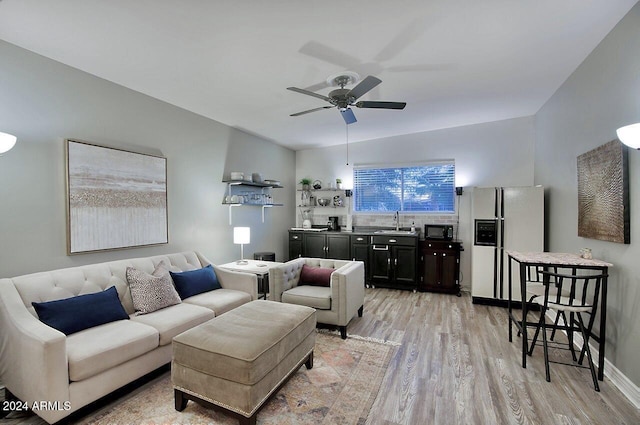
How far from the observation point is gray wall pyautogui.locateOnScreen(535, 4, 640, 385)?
6.91 ft

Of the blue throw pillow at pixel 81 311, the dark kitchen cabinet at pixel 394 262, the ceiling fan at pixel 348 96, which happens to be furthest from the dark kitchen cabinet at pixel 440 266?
the blue throw pillow at pixel 81 311

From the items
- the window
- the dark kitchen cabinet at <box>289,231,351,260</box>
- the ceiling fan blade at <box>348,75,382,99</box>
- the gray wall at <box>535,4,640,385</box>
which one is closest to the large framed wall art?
the ceiling fan blade at <box>348,75,382,99</box>

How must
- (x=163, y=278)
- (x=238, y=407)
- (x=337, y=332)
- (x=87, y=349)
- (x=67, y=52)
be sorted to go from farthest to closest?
(x=337, y=332) < (x=163, y=278) < (x=67, y=52) < (x=87, y=349) < (x=238, y=407)

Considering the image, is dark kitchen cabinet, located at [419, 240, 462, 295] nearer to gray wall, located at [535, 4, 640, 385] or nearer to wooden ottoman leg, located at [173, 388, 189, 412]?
gray wall, located at [535, 4, 640, 385]

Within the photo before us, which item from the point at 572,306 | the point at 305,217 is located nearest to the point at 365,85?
the point at 572,306

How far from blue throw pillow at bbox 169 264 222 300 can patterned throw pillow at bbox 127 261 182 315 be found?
14 centimetres

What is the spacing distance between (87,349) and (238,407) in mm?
1097

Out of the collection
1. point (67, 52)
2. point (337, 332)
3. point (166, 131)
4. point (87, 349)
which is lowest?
point (337, 332)

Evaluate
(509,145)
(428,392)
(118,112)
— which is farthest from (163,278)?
(509,145)

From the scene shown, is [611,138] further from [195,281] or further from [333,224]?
[333,224]

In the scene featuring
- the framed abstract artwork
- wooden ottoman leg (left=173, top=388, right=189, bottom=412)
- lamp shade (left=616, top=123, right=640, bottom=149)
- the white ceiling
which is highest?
the white ceiling

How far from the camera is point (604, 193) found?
245cm

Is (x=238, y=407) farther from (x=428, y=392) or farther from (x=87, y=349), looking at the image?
(x=428, y=392)

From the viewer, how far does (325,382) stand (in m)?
2.33
